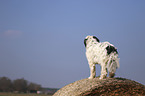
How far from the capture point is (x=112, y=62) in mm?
7012

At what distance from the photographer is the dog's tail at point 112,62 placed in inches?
275

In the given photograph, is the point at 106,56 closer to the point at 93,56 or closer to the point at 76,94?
the point at 93,56

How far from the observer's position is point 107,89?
6.01m

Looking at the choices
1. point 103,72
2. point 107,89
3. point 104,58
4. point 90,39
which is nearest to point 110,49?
point 104,58

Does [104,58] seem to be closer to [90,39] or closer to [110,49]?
[110,49]

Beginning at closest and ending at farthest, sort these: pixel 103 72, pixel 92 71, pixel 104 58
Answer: pixel 104 58, pixel 103 72, pixel 92 71

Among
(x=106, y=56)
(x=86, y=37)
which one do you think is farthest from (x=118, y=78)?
(x=86, y=37)

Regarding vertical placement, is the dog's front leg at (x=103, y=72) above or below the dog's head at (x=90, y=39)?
below

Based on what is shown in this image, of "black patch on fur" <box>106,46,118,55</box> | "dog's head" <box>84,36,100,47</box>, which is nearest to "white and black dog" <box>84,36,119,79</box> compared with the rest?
"black patch on fur" <box>106,46,118,55</box>

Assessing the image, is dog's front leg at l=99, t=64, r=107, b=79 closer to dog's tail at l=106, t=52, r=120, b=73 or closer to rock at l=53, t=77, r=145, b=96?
dog's tail at l=106, t=52, r=120, b=73

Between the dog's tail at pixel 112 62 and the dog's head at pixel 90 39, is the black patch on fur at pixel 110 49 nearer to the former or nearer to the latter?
the dog's tail at pixel 112 62

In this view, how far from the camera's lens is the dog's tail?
700 centimetres

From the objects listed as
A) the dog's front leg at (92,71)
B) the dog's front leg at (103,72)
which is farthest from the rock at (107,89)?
the dog's front leg at (92,71)

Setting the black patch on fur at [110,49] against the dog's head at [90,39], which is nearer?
the black patch on fur at [110,49]
